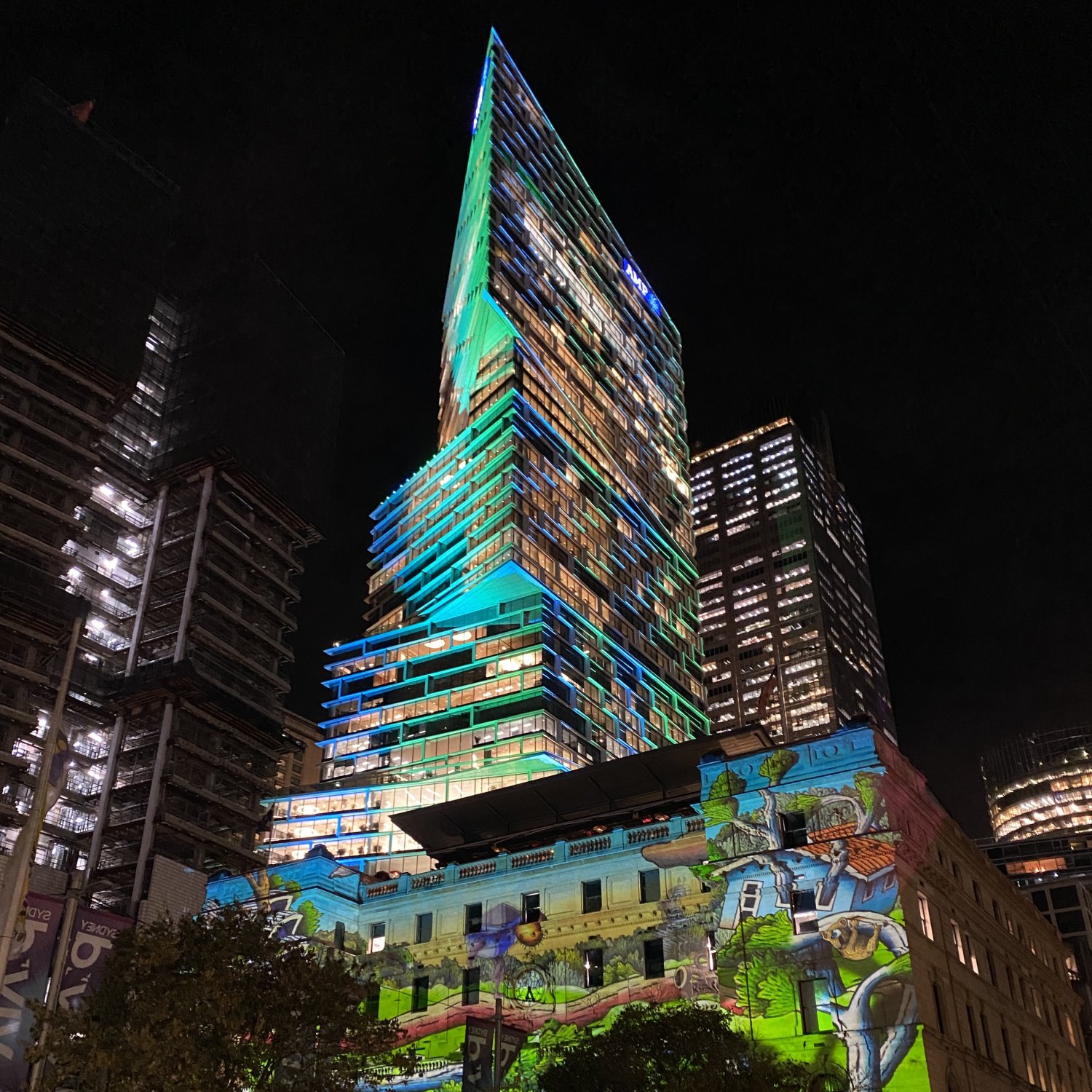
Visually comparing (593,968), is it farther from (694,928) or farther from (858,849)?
(858,849)

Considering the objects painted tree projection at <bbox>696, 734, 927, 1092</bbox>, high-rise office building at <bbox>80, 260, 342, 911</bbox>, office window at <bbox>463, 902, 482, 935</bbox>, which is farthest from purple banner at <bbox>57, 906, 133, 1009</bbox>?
high-rise office building at <bbox>80, 260, 342, 911</bbox>

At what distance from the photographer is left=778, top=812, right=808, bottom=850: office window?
46906 mm

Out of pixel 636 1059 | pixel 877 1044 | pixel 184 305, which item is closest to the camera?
pixel 636 1059

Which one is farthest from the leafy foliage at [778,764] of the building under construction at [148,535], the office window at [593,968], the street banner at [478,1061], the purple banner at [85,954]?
the building under construction at [148,535]

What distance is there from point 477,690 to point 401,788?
53.4ft

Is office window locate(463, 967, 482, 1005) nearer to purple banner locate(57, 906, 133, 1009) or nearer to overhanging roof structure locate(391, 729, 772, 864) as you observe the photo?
overhanging roof structure locate(391, 729, 772, 864)

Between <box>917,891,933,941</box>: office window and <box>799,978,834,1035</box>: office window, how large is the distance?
5861 mm

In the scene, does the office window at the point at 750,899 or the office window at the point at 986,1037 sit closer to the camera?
the office window at the point at 750,899

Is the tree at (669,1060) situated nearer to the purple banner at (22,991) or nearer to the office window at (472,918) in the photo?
the office window at (472,918)

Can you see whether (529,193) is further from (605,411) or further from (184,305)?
(184,305)

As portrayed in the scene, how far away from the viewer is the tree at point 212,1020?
29609mm

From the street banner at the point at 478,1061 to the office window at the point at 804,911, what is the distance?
51.3ft

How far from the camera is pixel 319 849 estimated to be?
60562mm

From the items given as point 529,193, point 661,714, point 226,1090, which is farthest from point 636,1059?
point 529,193
